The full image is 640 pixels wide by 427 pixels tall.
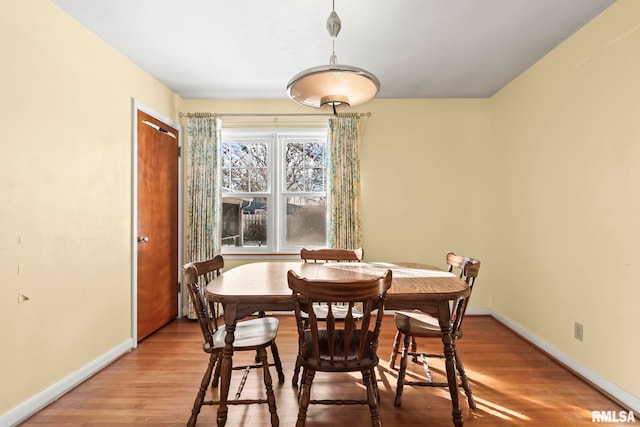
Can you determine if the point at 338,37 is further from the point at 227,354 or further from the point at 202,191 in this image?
the point at 227,354

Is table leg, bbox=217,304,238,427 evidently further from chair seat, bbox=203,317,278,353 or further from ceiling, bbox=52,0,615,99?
ceiling, bbox=52,0,615,99

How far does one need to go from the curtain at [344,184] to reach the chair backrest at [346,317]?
79.5 inches

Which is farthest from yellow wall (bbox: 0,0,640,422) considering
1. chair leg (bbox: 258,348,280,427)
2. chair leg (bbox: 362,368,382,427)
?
chair leg (bbox: 362,368,382,427)

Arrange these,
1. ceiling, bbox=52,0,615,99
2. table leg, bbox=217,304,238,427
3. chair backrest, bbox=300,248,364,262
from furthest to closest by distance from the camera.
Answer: chair backrest, bbox=300,248,364,262, ceiling, bbox=52,0,615,99, table leg, bbox=217,304,238,427

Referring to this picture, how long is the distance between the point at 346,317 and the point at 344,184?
2.35 meters

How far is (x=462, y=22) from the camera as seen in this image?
2449 millimetres

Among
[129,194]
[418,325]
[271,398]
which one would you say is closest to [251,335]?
[271,398]

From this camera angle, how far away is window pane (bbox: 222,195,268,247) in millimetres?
4148

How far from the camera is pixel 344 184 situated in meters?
3.86

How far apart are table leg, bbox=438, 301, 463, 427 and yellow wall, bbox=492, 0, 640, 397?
1.24 meters

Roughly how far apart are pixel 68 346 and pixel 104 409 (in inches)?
21.9

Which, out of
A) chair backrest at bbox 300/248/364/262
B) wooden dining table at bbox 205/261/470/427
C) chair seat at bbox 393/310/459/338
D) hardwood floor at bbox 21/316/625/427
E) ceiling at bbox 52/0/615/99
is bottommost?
hardwood floor at bbox 21/316/625/427

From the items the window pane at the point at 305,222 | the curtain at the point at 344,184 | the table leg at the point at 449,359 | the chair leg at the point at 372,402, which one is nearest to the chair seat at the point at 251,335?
the chair leg at the point at 372,402

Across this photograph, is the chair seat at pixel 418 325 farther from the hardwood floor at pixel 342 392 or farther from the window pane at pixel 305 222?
the window pane at pixel 305 222
